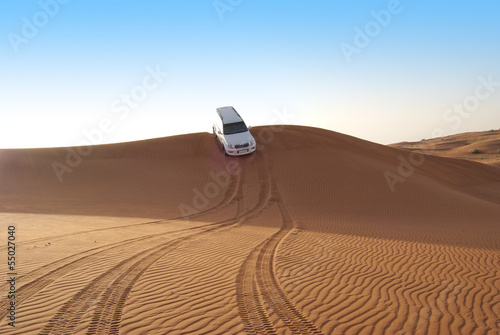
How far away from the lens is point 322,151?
22062 mm

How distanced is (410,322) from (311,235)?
18.1ft

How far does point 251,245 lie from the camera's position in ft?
28.2

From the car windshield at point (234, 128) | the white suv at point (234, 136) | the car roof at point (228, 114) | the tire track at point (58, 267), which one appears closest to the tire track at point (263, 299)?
the tire track at point (58, 267)

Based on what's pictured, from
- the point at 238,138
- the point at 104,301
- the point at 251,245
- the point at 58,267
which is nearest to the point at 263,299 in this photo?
the point at 104,301

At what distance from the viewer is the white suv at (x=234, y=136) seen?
20328 millimetres

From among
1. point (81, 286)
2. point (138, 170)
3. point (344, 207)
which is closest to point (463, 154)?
point (344, 207)

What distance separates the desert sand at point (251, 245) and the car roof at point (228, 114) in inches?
108

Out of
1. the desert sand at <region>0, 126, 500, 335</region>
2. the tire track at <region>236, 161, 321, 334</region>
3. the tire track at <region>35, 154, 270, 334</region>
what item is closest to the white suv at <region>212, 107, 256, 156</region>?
the desert sand at <region>0, 126, 500, 335</region>

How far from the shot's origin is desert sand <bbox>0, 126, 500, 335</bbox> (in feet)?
15.4

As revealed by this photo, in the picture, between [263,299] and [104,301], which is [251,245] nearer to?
[263,299]

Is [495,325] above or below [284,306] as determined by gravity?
below

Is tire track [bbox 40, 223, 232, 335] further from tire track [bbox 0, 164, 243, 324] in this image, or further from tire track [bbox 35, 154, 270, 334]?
tire track [bbox 0, 164, 243, 324]

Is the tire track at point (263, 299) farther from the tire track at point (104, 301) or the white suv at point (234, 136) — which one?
the white suv at point (234, 136)

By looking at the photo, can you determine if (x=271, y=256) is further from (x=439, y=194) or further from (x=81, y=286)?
(x=439, y=194)
